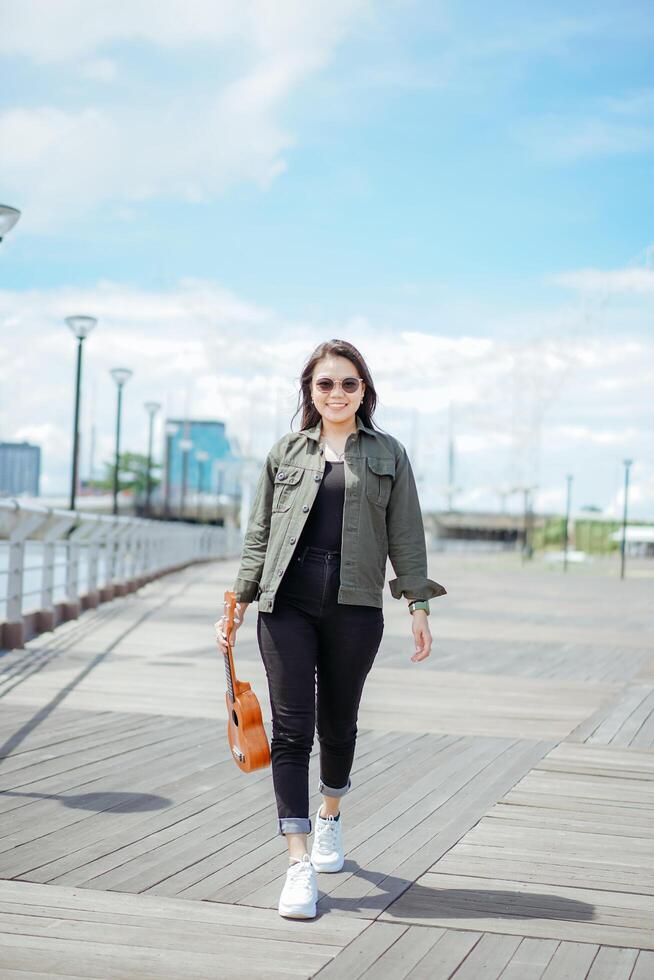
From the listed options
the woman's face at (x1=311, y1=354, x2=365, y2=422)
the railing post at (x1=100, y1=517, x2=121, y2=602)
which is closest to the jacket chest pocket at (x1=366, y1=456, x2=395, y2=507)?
the woman's face at (x1=311, y1=354, x2=365, y2=422)

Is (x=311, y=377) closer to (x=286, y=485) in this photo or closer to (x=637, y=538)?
(x=286, y=485)

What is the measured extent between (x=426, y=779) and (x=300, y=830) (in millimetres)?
1885

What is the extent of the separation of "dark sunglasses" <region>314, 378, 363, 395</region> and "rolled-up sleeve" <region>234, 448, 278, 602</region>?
23cm

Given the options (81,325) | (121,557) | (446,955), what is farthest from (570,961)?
(81,325)

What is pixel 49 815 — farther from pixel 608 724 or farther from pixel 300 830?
pixel 608 724

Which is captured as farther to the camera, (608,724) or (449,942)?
(608,724)

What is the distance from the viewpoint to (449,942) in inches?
123

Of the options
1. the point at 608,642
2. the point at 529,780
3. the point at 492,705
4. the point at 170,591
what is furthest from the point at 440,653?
the point at 170,591

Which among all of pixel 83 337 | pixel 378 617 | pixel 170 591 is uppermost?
pixel 83 337

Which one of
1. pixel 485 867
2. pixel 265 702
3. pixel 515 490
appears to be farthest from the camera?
pixel 515 490

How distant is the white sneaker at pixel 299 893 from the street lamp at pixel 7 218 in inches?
262

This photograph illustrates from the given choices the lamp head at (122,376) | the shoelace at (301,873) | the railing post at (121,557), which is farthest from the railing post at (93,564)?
the lamp head at (122,376)

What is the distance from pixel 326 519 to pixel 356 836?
4.32ft

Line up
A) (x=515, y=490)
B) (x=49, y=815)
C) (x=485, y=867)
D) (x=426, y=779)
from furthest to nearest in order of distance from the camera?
(x=515, y=490) → (x=426, y=779) → (x=49, y=815) → (x=485, y=867)
